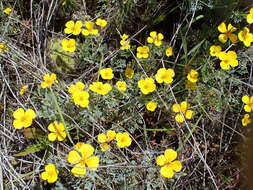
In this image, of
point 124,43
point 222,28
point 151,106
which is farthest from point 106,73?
point 222,28

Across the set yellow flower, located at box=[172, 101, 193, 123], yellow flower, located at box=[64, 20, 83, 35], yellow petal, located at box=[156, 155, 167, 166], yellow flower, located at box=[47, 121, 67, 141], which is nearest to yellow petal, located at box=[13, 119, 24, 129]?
yellow flower, located at box=[47, 121, 67, 141]

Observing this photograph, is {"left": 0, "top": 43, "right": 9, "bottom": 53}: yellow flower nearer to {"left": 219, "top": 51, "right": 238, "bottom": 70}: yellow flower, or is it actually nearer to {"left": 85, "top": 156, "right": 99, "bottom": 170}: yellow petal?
{"left": 85, "top": 156, "right": 99, "bottom": 170}: yellow petal

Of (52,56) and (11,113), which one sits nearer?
(11,113)

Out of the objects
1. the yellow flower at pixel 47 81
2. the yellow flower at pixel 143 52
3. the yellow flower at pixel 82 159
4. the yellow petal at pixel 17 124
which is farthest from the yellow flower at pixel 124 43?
the yellow petal at pixel 17 124

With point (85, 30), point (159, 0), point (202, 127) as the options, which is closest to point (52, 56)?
point (85, 30)

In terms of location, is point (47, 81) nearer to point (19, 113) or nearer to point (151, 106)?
point (19, 113)

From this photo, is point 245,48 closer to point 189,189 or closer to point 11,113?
point 189,189

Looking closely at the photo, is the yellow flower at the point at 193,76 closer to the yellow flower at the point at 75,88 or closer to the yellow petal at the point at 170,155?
the yellow petal at the point at 170,155
